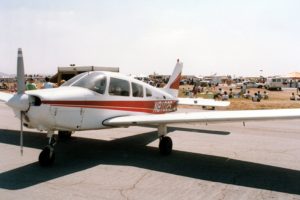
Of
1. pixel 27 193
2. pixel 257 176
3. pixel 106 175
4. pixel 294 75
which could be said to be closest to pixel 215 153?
pixel 257 176

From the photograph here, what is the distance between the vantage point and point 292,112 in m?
7.39

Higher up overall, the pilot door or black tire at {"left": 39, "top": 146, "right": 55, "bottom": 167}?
the pilot door

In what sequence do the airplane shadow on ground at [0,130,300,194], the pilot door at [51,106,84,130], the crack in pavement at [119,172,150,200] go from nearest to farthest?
the crack in pavement at [119,172,150,200] → the airplane shadow on ground at [0,130,300,194] → the pilot door at [51,106,84,130]

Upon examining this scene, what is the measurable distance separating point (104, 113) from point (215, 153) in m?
3.22

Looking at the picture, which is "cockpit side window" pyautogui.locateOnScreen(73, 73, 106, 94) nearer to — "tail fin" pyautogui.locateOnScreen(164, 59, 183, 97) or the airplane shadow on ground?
the airplane shadow on ground

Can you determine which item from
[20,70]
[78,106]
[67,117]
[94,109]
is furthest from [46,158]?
[20,70]

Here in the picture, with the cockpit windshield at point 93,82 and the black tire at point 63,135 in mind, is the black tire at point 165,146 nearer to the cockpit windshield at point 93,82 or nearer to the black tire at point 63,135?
the cockpit windshield at point 93,82

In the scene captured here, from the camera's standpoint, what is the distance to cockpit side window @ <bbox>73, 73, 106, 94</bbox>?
8.62 meters

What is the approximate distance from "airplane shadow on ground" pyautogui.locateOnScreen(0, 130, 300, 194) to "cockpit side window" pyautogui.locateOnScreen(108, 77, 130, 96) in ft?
5.35

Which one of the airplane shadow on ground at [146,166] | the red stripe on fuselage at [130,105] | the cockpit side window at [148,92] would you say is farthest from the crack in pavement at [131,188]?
the cockpit side window at [148,92]

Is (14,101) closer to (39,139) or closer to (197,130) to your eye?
(39,139)

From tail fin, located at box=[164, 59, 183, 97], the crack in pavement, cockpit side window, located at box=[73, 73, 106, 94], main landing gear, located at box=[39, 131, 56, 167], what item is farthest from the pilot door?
tail fin, located at box=[164, 59, 183, 97]

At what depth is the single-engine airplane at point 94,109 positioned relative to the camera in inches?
286

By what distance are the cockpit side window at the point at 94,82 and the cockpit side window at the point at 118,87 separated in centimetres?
28
